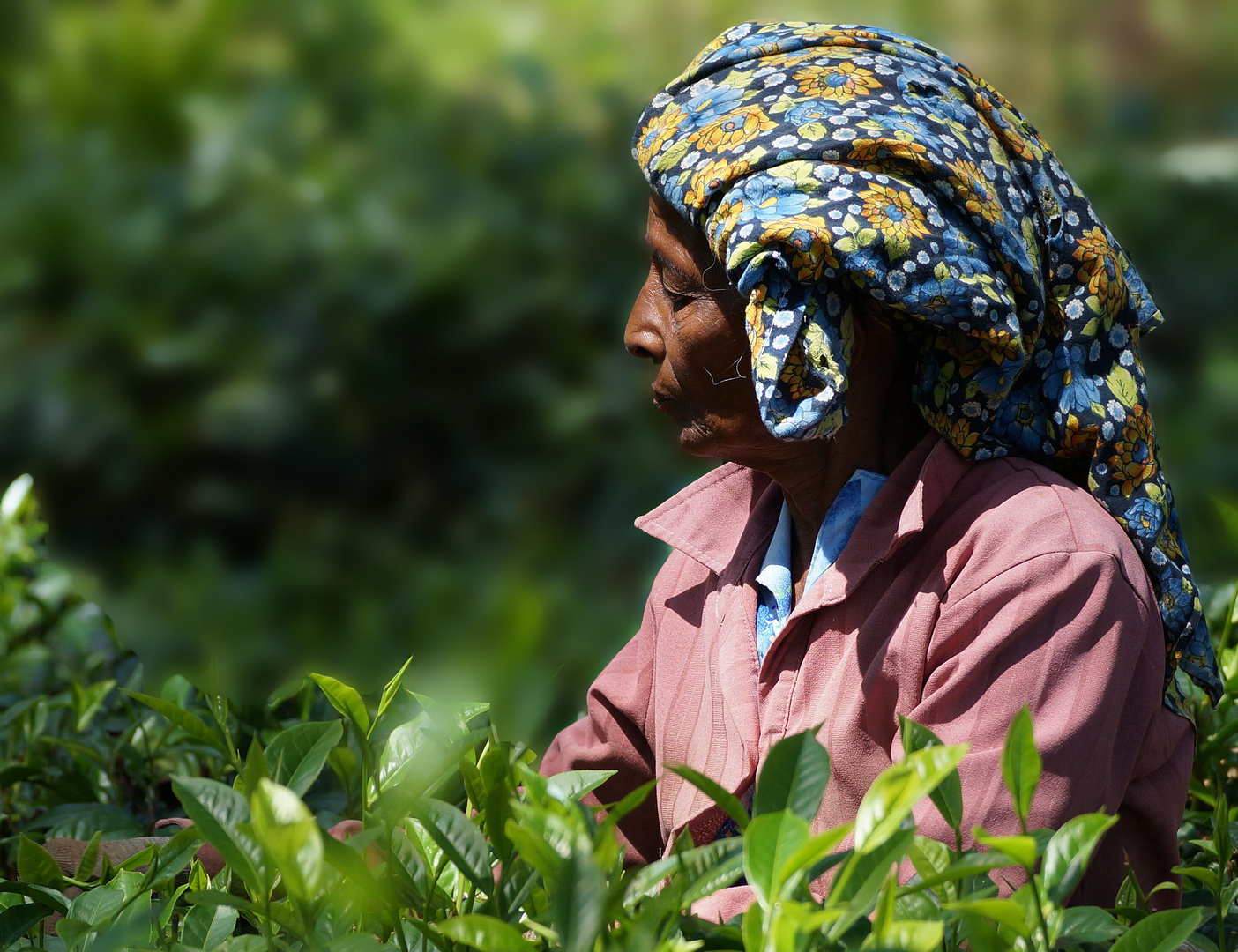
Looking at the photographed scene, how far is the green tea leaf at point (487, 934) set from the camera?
76 cm

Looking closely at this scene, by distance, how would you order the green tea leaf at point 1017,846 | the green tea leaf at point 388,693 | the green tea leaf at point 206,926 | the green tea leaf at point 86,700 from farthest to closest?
the green tea leaf at point 86,700 → the green tea leaf at point 388,693 → the green tea leaf at point 206,926 → the green tea leaf at point 1017,846

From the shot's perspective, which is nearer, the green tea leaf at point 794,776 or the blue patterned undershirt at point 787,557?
the green tea leaf at point 794,776

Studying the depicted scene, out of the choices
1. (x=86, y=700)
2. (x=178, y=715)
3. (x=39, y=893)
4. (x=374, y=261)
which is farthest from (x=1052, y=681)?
(x=374, y=261)

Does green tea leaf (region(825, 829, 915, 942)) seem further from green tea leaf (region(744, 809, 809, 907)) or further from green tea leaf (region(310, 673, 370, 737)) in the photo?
green tea leaf (region(310, 673, 370, 737))

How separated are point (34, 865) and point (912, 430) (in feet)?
3.88

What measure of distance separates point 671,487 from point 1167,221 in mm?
1395

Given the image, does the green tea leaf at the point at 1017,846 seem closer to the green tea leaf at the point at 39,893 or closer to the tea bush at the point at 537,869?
the tea bush at the point at 537,869

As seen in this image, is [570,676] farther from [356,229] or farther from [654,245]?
[356,229]

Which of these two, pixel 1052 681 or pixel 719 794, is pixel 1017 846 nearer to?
pixel 719 794

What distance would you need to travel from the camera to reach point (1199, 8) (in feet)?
9.37

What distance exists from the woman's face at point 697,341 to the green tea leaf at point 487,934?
1.03 m

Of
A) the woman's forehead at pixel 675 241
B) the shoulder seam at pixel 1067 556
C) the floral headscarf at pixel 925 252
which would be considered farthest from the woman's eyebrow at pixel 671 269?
the shoulder seam at pixel 1067 556

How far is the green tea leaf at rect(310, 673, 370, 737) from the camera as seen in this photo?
96 cm

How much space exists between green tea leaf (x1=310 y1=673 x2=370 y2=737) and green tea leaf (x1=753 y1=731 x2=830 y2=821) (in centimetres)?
32
